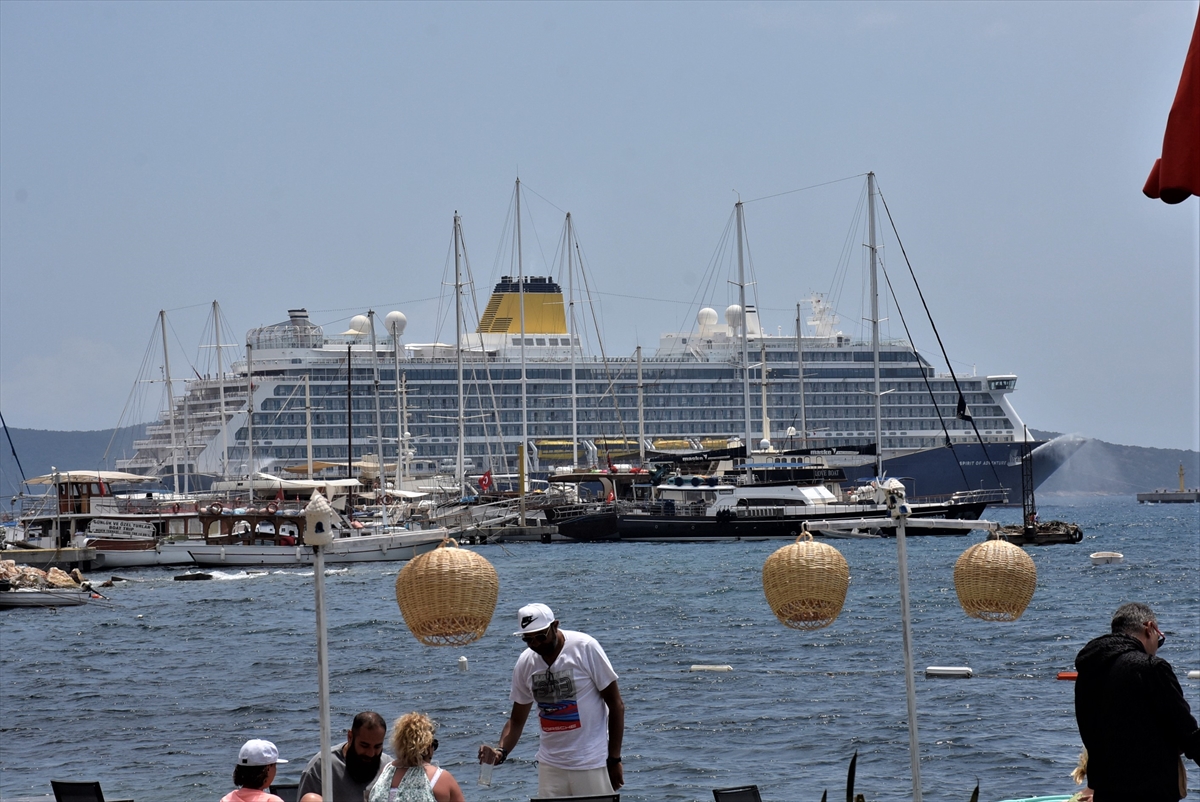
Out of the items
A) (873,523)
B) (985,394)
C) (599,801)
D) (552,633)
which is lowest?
(599,801)

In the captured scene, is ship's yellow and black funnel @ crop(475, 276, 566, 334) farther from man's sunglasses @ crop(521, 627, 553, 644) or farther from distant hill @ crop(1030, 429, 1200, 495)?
distant hill @ crop(1030, 429, 1200, 495)

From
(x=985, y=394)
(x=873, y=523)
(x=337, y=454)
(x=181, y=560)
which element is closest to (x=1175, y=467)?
(x=985, y=394)

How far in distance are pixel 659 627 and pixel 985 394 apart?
2245 inches

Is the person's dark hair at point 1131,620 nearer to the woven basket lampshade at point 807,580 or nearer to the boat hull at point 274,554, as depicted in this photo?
the woven basket lampshade at point 807,580

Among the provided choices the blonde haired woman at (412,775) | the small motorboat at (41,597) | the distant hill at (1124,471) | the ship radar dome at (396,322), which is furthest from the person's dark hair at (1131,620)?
the distant hill at (1124,471)

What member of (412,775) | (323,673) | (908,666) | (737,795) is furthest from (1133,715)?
(323,673)

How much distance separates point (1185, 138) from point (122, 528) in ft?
122

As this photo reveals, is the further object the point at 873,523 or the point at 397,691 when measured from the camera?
the point at 397,691

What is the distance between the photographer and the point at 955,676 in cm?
1478

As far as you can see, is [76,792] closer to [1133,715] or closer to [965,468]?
[1133,715]

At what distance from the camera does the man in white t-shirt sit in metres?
5.20

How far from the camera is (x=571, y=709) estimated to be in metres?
5.23

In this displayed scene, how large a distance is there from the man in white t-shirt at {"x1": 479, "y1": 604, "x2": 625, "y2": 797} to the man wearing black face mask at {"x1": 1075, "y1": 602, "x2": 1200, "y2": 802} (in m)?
1.74

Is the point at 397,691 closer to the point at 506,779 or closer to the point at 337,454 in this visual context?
the point at 506,779
